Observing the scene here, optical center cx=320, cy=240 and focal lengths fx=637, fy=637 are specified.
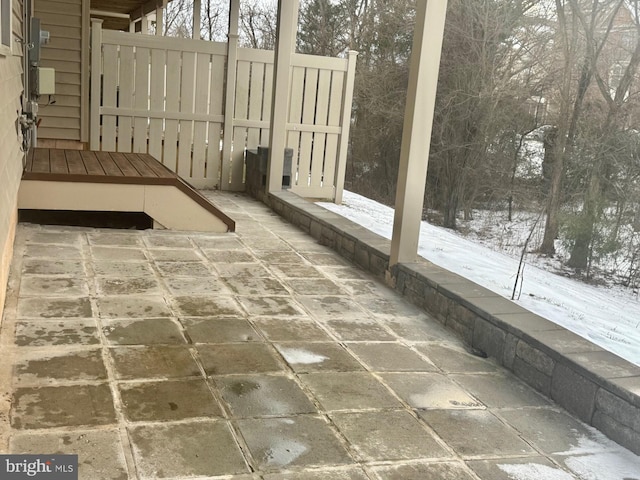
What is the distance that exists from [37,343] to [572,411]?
2348 millimetres

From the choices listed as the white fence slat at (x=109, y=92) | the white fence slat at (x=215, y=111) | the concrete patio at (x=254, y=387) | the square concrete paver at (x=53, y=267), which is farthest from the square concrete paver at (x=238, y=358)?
the white fence slat at (x=109, y=92)

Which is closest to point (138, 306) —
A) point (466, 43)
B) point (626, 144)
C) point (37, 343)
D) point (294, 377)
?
point (37, 343)

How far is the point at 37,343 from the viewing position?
2854 millimetres

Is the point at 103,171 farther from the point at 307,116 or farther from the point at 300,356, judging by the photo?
the point at 307,116

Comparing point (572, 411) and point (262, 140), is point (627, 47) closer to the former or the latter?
point (262, 140)

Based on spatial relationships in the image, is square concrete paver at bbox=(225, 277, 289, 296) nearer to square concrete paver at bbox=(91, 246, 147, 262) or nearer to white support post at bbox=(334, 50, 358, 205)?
square concrete paver at bbox=(91, 246, 147, 262)

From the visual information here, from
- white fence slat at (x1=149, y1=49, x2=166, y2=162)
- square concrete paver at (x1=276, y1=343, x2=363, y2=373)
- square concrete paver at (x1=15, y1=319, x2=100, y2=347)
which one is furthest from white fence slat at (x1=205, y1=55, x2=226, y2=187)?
square concrete paver at (x1=276, y1=343, x2=363, y2=373)

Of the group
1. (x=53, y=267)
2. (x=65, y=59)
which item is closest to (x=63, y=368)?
(x=53, y=267)

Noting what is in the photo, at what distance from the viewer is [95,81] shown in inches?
286

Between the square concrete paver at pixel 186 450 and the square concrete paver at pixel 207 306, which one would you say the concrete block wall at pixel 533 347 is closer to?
the square concrete paver at pixel 207 306

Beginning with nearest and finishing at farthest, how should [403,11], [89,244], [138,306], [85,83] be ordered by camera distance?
1. [138,306]
2. [89,244]
3. [85,83]
4. [403,11]

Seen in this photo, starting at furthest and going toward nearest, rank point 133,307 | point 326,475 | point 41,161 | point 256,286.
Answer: point 41,161 < point 256,286 < point 133,307 < point 326,475

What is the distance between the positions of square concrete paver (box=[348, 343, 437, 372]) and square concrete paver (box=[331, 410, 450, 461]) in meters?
0.45

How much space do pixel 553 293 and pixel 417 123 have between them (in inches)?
100
